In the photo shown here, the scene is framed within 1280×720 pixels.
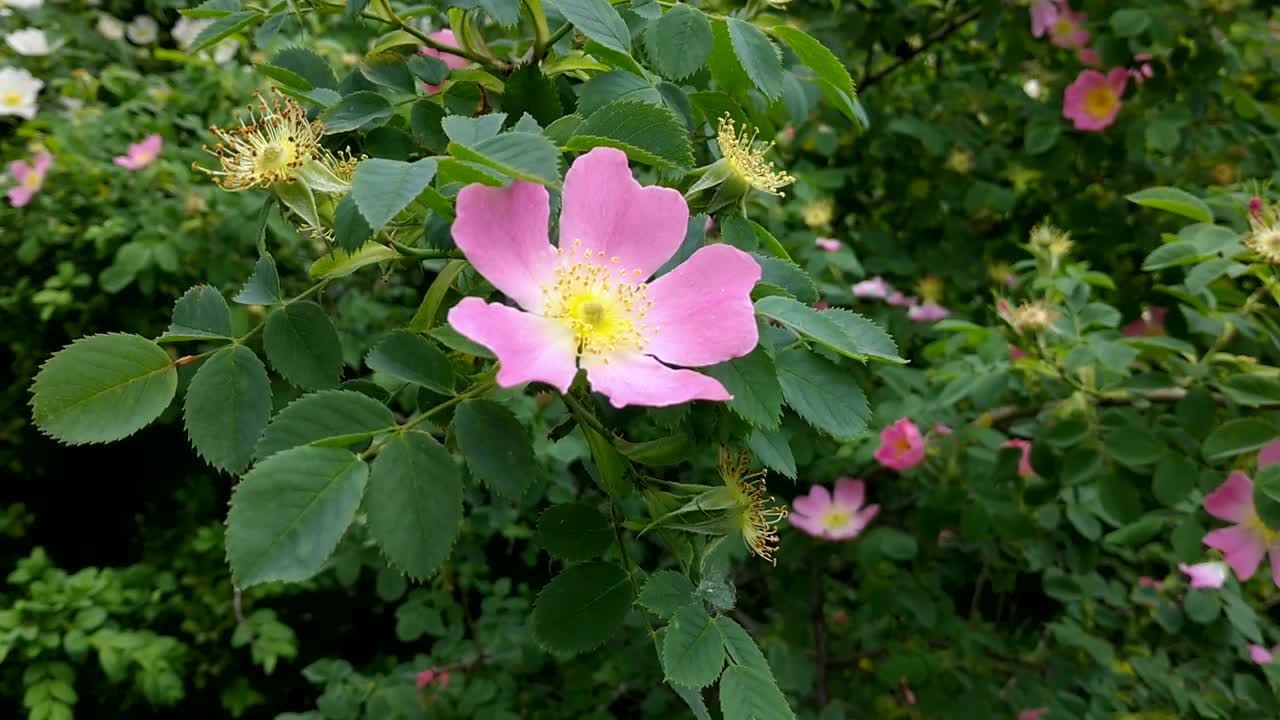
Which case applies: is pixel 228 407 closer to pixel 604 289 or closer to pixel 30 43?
pixel 604 289

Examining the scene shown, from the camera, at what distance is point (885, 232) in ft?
7.17

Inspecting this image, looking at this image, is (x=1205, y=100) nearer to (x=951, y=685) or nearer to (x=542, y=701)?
(x=951, y=685)

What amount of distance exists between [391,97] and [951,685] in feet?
5.09

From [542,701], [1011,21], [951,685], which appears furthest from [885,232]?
[542,701]

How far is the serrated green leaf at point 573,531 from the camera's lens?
0.73 m

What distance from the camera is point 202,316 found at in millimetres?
636

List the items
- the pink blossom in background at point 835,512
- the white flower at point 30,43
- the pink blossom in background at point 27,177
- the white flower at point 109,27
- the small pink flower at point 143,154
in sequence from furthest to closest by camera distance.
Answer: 1. the white flower at point 109,27
2. the white flower at point 30,43
3. the pink blossom in background at point 27,177
4. the small pink flower at point 143,154
5. the pink blossom in background at point 835,512

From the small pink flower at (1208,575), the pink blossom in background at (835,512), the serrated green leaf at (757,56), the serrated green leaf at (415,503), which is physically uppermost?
the serrated green leaf at (757,56)

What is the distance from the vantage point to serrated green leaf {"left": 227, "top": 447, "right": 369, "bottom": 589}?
0.47m

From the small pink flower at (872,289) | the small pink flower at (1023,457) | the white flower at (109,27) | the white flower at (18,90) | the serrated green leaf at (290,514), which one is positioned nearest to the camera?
the serrated green leaf at (290,514)

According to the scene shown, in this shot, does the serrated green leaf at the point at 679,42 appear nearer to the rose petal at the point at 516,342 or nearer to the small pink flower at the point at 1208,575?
the rose petal at the point at 516,342

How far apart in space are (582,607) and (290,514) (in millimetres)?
282

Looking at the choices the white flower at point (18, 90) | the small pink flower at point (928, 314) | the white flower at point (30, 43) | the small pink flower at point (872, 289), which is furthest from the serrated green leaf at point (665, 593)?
the white flower at point (30, 43)

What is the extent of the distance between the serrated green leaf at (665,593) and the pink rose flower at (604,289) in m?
0.18
